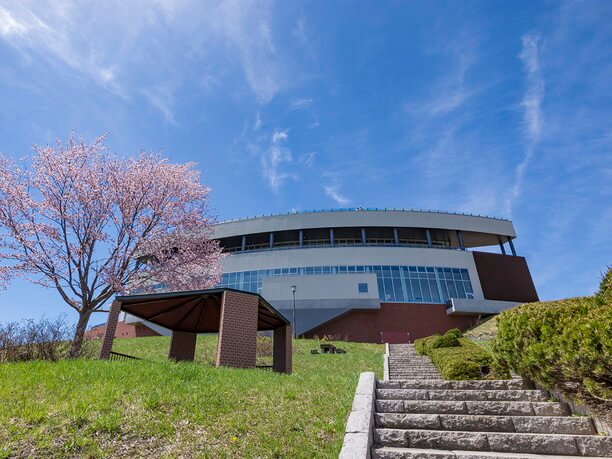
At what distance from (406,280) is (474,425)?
30164 millimetres

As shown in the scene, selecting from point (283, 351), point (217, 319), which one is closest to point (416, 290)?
point (283, 351)

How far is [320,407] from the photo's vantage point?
5891mm

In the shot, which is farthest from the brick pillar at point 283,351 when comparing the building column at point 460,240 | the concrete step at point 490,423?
the building column at point 460,240

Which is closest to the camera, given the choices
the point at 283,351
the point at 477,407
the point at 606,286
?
the point at 477,407

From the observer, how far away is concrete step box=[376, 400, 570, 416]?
561 centimetres

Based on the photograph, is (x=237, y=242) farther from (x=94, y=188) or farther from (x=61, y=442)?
(x=61, y=442)

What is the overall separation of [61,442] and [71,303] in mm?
12867

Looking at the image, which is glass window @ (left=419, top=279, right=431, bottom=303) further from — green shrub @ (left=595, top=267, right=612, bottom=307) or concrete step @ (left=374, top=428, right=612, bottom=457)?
concrete step @ (left=374, top=428, right=612, bottom=457)

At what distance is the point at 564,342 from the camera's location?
16.8 feet

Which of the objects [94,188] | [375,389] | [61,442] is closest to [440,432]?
[375,389]

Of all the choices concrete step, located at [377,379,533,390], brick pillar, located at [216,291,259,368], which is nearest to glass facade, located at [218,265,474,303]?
brick pillar, located at [216,291,259,368]

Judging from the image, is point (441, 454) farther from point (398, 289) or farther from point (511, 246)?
point (511, 246)

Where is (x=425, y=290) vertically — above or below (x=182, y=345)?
above

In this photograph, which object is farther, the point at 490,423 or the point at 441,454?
the point at 490,423
